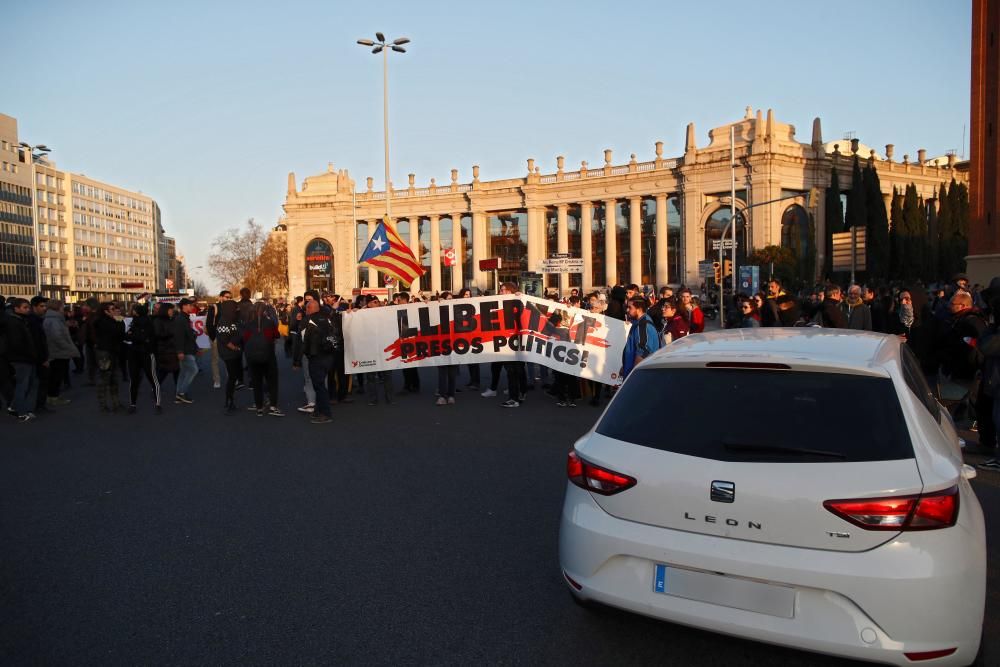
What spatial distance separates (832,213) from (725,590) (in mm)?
68630

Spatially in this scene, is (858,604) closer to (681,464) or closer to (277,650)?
(681,464)

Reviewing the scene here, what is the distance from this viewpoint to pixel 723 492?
3.19m

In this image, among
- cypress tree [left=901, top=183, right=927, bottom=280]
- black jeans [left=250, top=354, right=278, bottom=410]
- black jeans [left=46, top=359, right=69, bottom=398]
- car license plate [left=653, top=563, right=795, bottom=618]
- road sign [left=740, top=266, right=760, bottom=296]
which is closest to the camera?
car license plate [left=653, top=563, right=795, bottom=618]

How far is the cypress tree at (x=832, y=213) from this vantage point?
209ft

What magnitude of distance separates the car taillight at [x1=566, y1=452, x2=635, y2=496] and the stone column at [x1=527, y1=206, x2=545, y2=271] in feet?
245

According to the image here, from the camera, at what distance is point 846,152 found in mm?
78062

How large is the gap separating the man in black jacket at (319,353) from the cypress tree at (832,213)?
60.8 meters

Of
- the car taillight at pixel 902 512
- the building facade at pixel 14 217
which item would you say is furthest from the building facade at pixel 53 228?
the car taillight at pixel 902 512

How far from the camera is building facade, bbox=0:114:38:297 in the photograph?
85000 mm

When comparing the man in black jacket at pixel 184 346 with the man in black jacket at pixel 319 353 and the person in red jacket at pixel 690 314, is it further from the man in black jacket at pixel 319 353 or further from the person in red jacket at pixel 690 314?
the person in red jacket at pixel 690 314

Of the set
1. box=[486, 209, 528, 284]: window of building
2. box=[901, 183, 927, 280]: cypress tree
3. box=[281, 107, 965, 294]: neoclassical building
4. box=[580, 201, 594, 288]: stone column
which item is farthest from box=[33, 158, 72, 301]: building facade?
box=[901, 183, 927, 280]: cypress tree

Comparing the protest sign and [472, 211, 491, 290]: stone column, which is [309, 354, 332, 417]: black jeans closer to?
the protest sign

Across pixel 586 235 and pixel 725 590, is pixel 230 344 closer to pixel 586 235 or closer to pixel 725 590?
pixel 725 590

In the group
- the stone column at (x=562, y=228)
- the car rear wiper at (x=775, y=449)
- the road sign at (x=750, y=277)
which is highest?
the stone column at (x=562, y=228)
